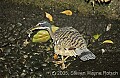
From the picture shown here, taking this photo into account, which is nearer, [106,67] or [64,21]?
[106,67]

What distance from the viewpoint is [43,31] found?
17.9ft

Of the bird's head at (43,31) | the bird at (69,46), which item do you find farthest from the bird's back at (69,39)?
the bird's head at (43,31)

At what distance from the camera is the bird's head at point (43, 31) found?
16.9 ft

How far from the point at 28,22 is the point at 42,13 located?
379 mm

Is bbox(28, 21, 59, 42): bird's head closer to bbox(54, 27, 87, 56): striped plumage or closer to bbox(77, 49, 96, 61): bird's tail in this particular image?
bbox(54, 27, 87, 56): striped plumage

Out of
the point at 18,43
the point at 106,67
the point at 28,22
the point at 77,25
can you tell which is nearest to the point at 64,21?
the point at 77,25

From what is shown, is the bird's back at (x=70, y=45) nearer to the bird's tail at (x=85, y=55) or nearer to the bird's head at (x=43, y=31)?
the bird's tail at (x=85, y=55)

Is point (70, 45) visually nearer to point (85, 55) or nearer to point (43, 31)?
point (85, 55)

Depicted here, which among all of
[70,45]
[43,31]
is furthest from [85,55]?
[43,31]

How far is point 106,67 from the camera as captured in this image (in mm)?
4723

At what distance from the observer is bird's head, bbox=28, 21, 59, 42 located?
203 inches

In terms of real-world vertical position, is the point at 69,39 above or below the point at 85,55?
above

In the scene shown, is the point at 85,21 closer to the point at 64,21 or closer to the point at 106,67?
the point at 64,21

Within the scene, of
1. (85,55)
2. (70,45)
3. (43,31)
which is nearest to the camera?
(85,55)
